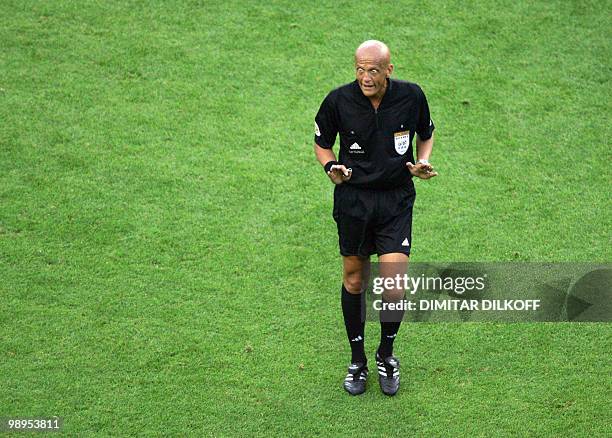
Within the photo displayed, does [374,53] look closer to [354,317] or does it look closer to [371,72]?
[371,72]

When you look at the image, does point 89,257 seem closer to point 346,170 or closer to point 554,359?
point 346,170

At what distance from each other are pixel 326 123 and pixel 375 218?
61 cm

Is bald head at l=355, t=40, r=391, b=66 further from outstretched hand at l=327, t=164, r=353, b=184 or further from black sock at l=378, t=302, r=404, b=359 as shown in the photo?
black sock at l=378, t=302, r=404, b=359

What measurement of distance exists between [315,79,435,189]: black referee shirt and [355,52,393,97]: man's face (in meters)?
0.11

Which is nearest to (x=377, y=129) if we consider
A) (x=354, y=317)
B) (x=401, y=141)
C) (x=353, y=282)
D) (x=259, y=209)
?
(x=401, y=141)

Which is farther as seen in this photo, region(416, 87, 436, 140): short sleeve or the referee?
region(416, 87, 436, 140): short sleeve

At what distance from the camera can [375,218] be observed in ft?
18.2

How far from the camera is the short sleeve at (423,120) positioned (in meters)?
5.56

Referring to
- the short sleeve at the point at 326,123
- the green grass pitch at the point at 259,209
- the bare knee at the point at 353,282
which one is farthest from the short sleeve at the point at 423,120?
the green grass pitch at the point at 259,209

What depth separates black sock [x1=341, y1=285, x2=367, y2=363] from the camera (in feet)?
19.0

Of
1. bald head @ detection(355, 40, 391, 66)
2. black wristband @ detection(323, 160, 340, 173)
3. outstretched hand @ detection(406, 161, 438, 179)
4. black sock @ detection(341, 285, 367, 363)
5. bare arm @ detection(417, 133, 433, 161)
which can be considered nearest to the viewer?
bald head @ detection(355, 40, 391, 66)

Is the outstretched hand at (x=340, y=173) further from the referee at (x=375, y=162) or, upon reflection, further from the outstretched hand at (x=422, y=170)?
the outstretched hand at (x=422, y=170)

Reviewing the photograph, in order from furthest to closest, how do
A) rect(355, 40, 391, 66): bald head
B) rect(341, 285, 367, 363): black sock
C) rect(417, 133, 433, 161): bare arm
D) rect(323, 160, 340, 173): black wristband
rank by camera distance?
rect(341, 285, 367, 363): black sock
rect(417, 133, 433, 161): bare arm
rect(323, 160, 340, 173): black wristband
rect(355, 40, 391, 66): bald head

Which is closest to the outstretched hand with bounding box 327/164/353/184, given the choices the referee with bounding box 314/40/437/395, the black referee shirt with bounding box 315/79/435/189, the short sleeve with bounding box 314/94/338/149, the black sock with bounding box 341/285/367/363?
the referee with bounding box 314/40/437/395
